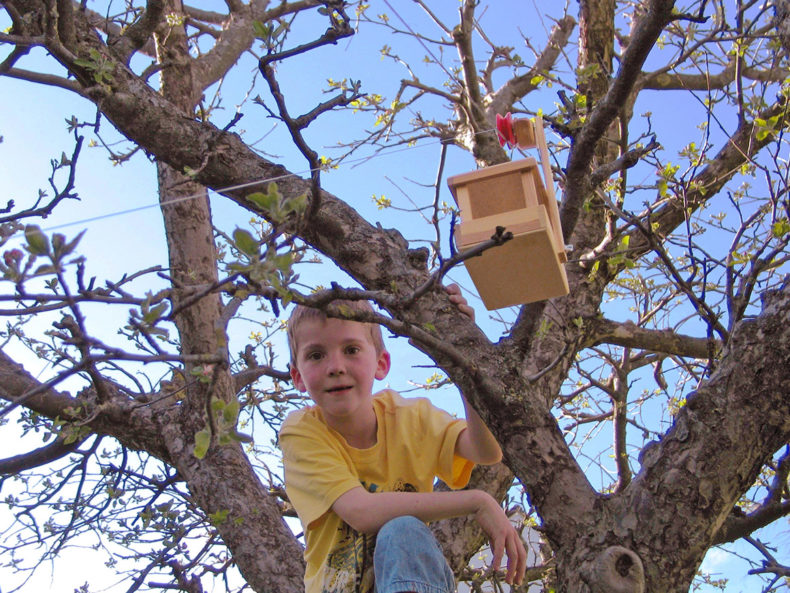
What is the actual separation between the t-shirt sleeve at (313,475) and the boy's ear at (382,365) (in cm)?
34

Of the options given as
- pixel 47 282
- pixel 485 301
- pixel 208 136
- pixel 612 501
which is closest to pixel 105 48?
pixel 208 136

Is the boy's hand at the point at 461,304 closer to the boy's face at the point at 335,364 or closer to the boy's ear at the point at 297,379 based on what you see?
the boy's face at the point at 335,364

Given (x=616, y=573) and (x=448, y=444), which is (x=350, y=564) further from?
(x=616, y=573)

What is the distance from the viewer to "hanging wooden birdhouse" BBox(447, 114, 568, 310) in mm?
2246

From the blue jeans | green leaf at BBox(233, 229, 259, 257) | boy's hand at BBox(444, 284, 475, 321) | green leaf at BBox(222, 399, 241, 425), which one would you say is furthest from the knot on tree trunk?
green leaf at BBox(233, 229, 259, 257)

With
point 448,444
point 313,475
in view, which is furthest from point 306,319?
point 448,444

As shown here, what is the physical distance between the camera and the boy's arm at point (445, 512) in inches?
75.9

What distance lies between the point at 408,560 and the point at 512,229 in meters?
0.96

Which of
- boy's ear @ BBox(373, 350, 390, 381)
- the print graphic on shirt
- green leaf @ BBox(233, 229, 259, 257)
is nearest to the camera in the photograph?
green leaf @ BBox(233, 229, 259, 257)

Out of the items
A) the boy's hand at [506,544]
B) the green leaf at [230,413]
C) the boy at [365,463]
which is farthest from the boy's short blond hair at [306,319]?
the green leaf at [230,413]

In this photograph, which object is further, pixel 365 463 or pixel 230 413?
pixel 365 463

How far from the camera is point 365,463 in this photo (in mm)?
2441

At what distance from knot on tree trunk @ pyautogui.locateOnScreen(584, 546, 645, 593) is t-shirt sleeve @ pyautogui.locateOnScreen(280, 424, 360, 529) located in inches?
26.6

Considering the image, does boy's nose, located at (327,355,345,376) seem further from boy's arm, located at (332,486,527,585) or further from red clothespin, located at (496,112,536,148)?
red clothespin, located at (496,112,536,148)
